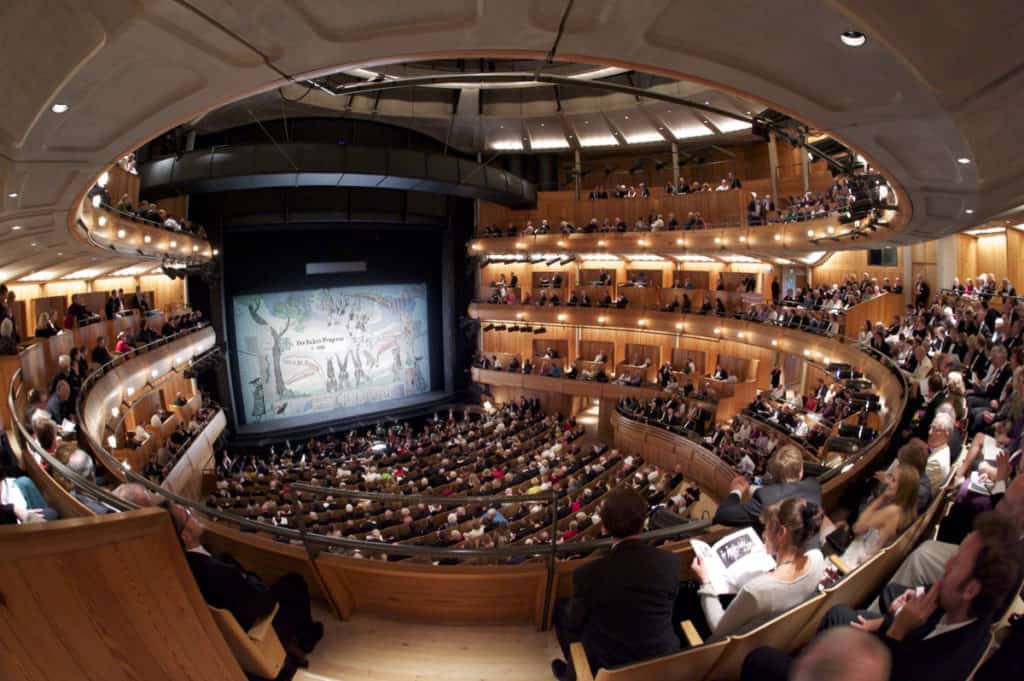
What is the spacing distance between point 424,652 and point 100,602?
1.86m

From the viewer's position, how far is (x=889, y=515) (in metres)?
3.21

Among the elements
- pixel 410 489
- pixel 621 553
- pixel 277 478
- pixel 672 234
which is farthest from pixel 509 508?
pixel 672 234

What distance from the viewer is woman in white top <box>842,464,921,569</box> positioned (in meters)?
3.20

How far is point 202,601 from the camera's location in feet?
7.39

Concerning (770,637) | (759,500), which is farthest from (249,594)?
(759,500)

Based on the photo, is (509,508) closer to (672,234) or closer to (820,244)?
(820,244)

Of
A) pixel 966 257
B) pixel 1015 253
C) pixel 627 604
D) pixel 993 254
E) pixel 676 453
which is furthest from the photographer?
pixel 966 257

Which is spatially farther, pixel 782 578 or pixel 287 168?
pixel 287 168

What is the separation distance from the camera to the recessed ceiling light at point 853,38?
2895 mm

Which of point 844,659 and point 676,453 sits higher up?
point 844,659

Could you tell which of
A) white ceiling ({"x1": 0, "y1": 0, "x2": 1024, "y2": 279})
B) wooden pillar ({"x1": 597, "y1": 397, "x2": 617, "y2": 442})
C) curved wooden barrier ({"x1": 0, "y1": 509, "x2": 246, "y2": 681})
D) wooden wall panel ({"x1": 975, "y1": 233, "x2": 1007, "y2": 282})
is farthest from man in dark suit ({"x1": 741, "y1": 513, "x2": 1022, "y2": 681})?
wooden pillar ({"x1": 597, "y1": 397, "x2": 617, "y2": 442})

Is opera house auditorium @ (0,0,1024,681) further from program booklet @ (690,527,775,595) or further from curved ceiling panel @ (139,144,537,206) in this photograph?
curved ceiling panel @ (139,144,537,206)

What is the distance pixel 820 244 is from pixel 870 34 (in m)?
13.5

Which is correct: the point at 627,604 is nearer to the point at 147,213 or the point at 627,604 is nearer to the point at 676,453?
the point at 676,453
